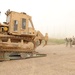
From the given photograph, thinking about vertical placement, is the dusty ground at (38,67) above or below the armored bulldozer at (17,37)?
below

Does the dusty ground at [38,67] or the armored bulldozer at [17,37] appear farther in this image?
the armored bulldozer at [17,37]

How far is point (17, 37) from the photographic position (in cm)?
1602

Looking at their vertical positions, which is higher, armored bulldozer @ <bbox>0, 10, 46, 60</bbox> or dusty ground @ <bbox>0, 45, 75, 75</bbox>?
armored bulldozer @ <bbox>0, 10, 46, 60</bbox>

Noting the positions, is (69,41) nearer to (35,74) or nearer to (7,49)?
(7,49)

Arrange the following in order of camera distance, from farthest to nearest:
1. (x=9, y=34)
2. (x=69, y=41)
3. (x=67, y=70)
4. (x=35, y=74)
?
(x=69, y=41) < (x=9, y=34) < (x=67, y=70) < (x=35, y=74)

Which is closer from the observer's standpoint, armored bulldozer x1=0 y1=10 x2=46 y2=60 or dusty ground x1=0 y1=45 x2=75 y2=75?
dusty ground x1=0 y1=45 x2=75 y2=75

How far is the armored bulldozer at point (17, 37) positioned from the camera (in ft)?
49.5

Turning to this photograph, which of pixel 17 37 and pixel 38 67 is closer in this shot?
pixel 38 67

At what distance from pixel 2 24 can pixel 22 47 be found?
7.55ft

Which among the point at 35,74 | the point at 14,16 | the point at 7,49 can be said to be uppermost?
the point at 14,16

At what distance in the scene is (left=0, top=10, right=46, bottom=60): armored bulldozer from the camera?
15.1 m

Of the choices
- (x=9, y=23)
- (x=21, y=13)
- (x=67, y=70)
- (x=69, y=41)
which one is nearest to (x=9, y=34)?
(x=9, y=23)

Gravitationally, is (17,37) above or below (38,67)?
above

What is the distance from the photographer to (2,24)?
51.3 ft
